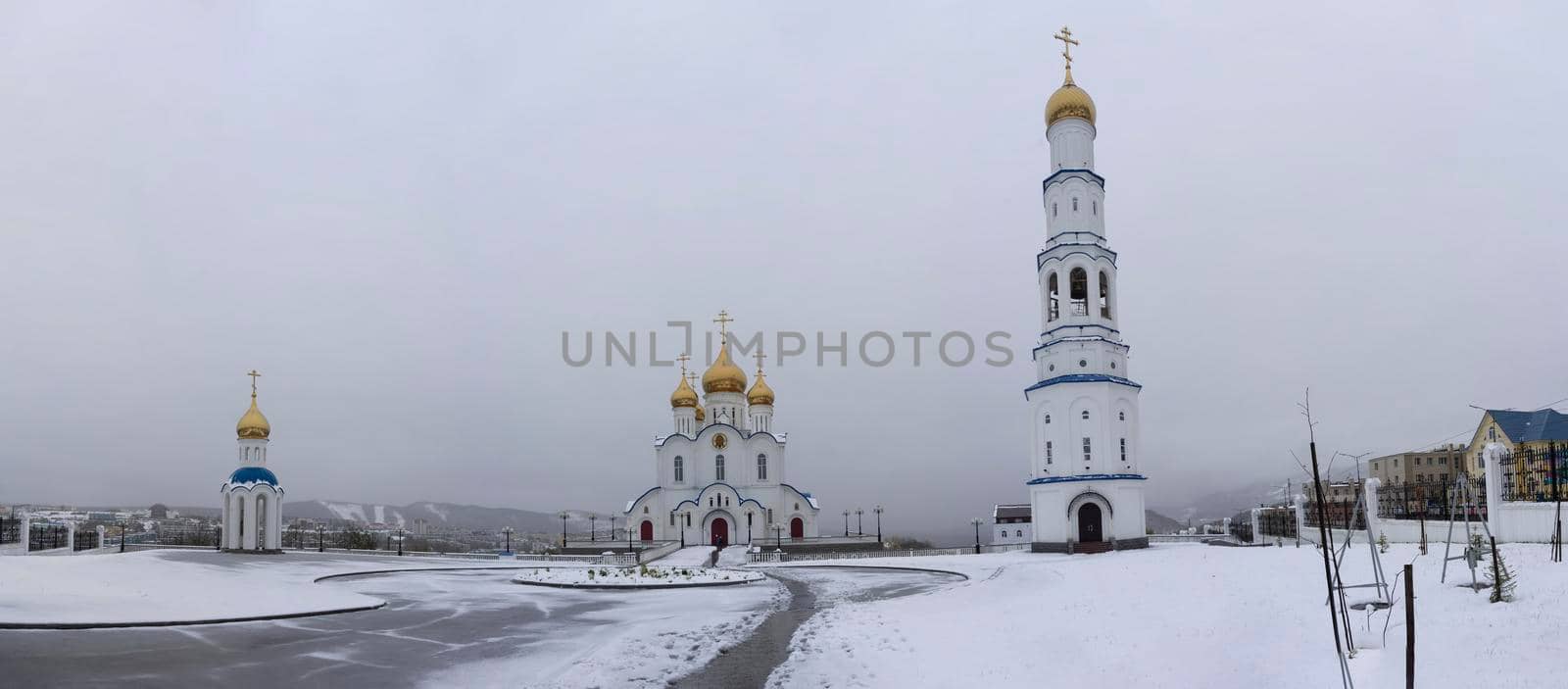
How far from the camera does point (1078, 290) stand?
1532 inches

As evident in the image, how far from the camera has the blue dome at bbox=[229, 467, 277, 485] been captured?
146 feet

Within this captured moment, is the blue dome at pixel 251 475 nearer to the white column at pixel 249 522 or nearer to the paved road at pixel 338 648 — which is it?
the white column at pixel 249 522

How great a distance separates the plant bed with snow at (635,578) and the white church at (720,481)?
26121mm

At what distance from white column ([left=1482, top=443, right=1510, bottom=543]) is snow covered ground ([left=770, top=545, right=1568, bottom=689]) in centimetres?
169

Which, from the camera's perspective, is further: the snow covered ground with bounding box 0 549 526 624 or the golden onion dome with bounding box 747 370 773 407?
the golden onion dome with bounding box 747 370 773 407

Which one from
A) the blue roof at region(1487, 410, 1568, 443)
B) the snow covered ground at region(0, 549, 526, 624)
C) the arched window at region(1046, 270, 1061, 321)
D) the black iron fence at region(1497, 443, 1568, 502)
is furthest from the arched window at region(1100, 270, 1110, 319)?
the snow covered ground at region(0, 549, 526, 624)

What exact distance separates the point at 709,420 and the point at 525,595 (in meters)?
38.7

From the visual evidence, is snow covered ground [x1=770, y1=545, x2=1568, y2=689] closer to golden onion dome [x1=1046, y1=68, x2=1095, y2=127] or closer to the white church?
golden onion dome [x1=1046, y1=68, x2=1095, y2=127]

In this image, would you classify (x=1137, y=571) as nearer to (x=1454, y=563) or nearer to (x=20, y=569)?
(x=1454, y=563)

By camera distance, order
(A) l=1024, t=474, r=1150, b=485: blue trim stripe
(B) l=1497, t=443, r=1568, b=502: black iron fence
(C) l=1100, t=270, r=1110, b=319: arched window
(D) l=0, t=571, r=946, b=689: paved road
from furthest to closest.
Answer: (C) l=1100, t=270, r=1110, b=319: arched window
(A) l=1024, t=474, r=1150, b=485: blue trim stripe
(B) l=1497, t=443, r=1568, b=502: black iron fence
(D) l=0, t=571, r=946, b=689: paved road

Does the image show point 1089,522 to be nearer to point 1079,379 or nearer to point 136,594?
point 1079,379

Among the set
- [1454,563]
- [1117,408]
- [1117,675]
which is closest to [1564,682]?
[1117,675]

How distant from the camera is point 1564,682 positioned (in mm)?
8867

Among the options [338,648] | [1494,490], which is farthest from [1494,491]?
[338,648]
